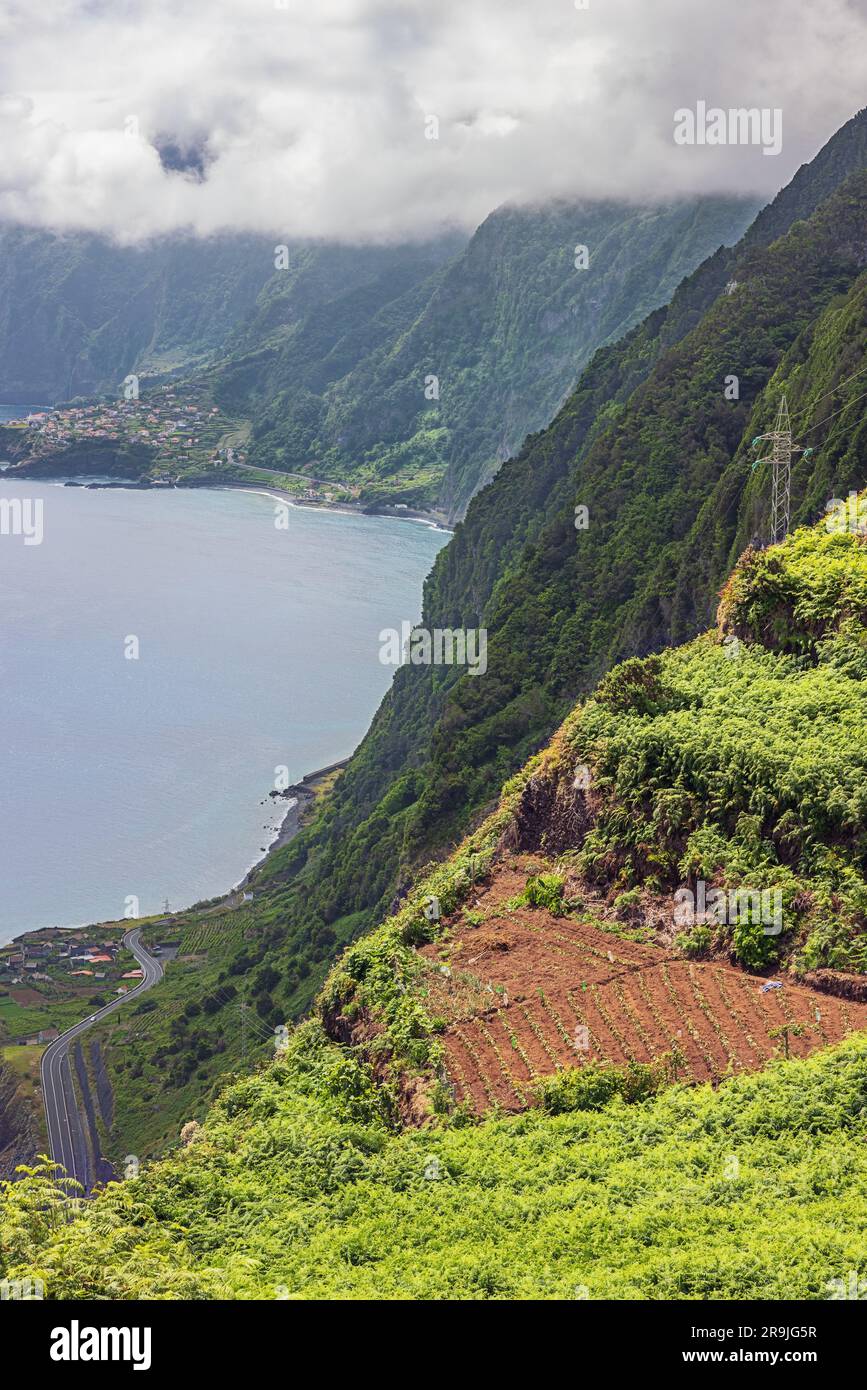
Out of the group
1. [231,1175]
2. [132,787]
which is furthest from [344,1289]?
[132,787]

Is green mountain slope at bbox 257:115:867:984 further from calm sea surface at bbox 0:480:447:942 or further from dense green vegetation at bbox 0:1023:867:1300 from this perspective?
dense green vegetation at bbox 0:1023:867:1300

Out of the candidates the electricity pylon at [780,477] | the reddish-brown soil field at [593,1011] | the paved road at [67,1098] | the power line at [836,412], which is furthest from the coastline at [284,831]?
the reddish-brown soil field at [593,1011]

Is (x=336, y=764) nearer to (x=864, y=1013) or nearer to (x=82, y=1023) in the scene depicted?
(x=82, y=1023)


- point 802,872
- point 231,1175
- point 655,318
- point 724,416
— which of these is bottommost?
point 231,1175

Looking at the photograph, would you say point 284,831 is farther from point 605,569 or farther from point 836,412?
point 836,412

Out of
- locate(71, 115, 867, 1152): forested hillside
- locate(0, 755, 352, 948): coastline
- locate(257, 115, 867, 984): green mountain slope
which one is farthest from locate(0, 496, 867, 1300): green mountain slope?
locate(0, 755, 352, 948): coastline

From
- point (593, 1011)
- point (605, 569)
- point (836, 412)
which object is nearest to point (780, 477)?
point (836, 412)
